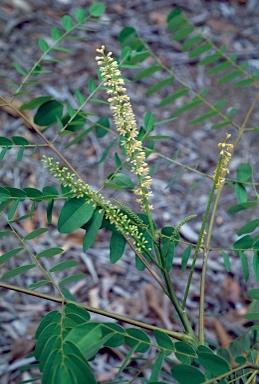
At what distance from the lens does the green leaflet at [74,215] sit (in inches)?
27.6

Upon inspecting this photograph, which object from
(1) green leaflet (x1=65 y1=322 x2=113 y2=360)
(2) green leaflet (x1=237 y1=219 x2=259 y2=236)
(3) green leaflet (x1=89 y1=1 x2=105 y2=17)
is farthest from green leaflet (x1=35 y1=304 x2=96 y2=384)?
(3) green leaflet (x1=89 y1=1 x2=105 y2=17)

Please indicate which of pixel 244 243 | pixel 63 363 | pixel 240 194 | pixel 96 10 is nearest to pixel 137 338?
pixel 63 363

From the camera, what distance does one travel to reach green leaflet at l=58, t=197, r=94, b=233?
702mm

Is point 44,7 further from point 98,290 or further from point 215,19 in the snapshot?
point 98,290

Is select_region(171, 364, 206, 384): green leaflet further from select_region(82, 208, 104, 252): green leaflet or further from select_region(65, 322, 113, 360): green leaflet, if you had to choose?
select_region(82, 208, 104, 252): green leaflet

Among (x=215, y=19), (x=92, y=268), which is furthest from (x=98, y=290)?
(x=215, y=19)

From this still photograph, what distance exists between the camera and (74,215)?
707 mm

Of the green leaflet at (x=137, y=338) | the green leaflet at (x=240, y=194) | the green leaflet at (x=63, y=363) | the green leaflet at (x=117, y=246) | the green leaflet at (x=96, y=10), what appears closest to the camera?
the green leaflet at (x=63, y=363)

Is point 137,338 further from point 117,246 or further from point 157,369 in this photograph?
point 117,246

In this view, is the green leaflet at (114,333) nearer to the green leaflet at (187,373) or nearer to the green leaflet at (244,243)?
the green leaflet at (187,373)

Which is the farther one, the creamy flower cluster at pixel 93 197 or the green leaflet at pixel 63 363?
the creamy flower cluster at pixel 93 197

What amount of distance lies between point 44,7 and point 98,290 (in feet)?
4.28

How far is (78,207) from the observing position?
2.32 ft

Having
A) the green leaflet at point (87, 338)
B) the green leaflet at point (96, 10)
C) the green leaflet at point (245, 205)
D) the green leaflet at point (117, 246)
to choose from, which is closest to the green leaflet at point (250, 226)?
the green leaflet at point (245, 205)
